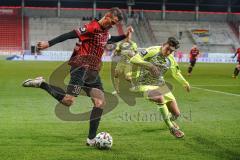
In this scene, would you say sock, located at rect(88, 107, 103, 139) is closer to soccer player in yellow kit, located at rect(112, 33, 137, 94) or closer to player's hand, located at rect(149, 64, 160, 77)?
player's hand, located at rect(149, 64, 160, 77)

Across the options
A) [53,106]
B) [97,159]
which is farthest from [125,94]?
[97,159]

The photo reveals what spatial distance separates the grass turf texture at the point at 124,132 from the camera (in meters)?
7.81

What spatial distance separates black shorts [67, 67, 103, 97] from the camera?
8.56 m

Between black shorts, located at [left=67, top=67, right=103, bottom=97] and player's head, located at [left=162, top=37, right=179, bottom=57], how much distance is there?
166cm

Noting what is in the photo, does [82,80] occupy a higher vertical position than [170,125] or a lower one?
higher

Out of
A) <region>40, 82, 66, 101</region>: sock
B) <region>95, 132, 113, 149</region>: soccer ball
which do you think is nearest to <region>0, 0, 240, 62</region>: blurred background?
<region>40, 82, 66, 101</region>: sock

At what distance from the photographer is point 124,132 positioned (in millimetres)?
9922

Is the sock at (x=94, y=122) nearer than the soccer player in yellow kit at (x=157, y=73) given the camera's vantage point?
Yes

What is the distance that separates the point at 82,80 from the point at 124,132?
1.91 metres

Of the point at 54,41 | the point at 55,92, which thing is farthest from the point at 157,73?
the point at 54,41

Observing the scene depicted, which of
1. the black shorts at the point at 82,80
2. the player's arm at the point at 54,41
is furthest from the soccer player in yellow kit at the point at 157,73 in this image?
the player's arm at the point at 54,41

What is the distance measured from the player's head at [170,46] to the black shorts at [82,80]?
1660mm

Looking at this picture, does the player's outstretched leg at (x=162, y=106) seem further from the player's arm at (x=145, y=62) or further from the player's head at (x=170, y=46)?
the player's head at (x=170, y=46)

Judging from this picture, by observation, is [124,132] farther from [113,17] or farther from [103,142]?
[113,17]
